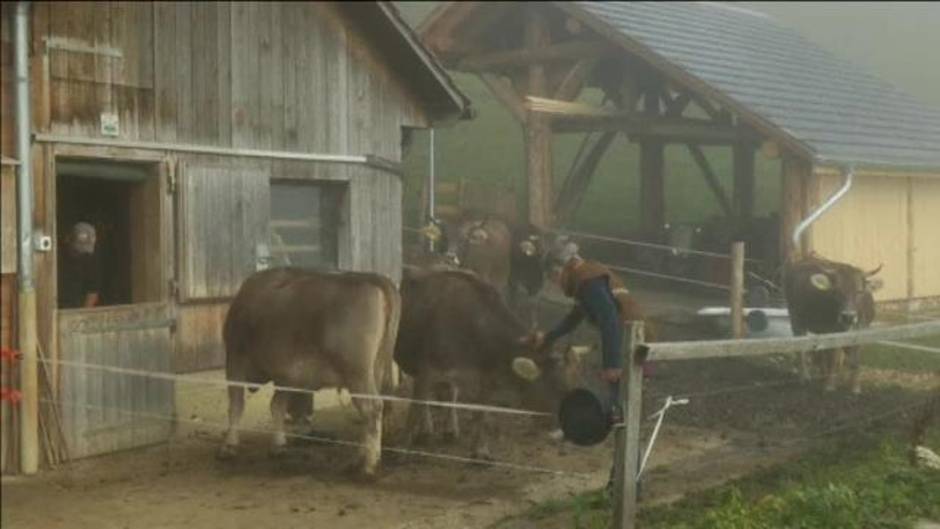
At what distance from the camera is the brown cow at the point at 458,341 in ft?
26.1

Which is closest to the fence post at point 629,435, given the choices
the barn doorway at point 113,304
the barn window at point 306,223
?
the barn doorway at point 113,304

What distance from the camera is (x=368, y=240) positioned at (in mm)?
9297

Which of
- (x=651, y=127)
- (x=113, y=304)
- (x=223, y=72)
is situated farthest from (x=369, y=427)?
(x=651, y=127)

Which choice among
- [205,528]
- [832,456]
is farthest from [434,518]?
[832,456]

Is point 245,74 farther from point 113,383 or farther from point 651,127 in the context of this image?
point 651,127

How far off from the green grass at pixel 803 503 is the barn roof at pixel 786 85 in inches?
84.9

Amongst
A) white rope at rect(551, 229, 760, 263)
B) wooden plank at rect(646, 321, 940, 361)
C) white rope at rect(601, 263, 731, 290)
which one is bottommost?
wooden plank at rect(646, 321, 940, 361)

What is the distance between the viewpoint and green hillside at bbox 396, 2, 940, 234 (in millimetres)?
3607

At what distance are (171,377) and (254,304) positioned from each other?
1.11 meters

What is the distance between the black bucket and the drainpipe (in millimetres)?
2685

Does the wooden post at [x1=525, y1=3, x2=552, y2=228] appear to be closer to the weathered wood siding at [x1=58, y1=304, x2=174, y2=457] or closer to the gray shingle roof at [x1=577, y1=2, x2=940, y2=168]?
the gray shingle roof at [x1=577, y1=2, x2=940, y2=168]

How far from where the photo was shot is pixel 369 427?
7301mm

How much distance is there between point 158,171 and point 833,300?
6001 millimetres

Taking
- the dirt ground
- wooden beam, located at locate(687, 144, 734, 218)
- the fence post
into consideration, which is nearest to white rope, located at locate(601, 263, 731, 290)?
wooden beam, located at locate(687, 144, 734, 218)
